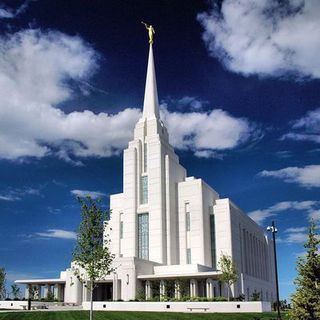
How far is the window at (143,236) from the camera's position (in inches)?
2638

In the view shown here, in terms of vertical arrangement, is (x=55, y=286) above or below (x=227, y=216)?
below

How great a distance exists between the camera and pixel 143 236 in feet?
223

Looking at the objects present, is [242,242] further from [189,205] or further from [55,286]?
[55,286]

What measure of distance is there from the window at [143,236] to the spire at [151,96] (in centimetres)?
1726

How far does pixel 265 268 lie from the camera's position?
89812mm

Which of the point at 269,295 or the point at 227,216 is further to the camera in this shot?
the point at 269,295

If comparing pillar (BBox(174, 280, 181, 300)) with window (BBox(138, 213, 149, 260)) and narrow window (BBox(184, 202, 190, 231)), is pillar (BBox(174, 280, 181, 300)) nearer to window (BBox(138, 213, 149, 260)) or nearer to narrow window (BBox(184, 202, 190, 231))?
window (BBox(138, 213, 149, 260))

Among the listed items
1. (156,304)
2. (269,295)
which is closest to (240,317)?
(156,304)

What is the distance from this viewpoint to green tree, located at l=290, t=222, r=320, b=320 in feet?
75.6

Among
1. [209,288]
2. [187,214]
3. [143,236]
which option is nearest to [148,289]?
[209,288]

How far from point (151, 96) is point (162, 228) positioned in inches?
927

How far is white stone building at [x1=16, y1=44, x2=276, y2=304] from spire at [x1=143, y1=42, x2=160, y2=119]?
19cm

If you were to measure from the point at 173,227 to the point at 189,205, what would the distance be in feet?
13.4

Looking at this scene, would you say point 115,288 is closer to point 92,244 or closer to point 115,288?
point 115,288
